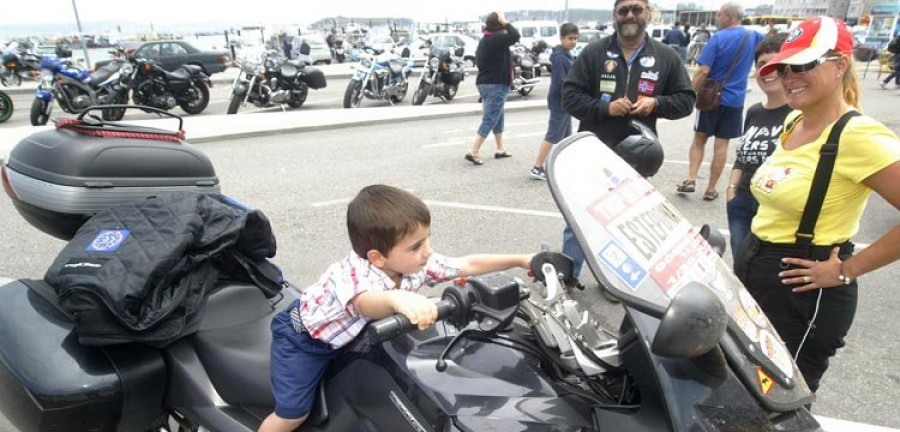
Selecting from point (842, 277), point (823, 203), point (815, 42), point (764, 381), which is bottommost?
point (842, 277)

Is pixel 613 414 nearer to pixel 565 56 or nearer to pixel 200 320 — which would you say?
pixel 200 320

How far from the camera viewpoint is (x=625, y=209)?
4.49 feet

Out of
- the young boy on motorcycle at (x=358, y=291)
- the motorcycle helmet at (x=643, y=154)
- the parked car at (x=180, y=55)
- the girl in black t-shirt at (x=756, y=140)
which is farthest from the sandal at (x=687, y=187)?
the parked car at (x=180, y=55)

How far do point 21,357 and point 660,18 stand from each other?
55875mm

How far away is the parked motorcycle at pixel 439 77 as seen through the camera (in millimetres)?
13539

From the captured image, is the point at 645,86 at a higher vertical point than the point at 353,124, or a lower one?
higher

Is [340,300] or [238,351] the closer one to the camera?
[340,300]

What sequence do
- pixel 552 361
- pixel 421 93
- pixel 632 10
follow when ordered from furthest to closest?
1. pixel 421 93
2. pixel 632 10
3. pixel 552 361

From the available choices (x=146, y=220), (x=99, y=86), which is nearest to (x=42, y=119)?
(x=99, y=86)

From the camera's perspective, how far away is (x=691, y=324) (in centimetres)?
106

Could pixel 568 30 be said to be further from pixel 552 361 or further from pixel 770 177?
pixel 552 361

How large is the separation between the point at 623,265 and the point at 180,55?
2050cm

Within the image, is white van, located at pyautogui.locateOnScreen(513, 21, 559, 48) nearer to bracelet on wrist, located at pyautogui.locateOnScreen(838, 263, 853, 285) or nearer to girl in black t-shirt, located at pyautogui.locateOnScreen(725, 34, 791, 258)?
girl in black t-shirt, located at pyautogui.locateOnScreen(725, 34, 791, 258)

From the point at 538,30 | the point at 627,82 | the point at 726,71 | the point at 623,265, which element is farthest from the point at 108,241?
the point at 538,30
